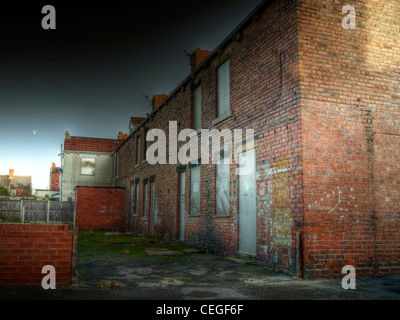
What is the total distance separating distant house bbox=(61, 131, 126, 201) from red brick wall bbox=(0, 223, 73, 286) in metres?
27.3

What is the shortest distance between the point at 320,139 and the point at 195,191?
607cm

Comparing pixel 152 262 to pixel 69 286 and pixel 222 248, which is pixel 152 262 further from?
pixel 69 286

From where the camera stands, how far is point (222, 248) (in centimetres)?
985

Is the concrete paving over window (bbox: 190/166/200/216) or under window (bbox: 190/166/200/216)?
under

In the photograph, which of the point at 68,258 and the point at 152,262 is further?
the point at 152,262

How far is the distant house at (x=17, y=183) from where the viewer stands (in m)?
58.0

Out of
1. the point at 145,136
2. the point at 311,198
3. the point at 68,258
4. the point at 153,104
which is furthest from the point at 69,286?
the point at 153,104

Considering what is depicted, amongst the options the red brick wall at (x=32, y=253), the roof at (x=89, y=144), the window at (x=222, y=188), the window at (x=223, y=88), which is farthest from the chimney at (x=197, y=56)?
the roof at (x=89, y=144)

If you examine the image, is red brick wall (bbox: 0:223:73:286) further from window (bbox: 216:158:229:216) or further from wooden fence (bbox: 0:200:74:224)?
wooden fence (bbox: 0:200:74:224)

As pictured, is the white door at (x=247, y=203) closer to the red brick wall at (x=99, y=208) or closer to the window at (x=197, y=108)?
the window at (x=197, y=108)

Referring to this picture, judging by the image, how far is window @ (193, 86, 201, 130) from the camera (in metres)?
12.4

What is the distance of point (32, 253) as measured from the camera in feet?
16.3

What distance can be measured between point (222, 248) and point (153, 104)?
42.4 ft

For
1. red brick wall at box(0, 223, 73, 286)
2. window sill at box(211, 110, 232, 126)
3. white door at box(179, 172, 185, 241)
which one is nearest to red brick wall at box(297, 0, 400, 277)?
window sill at box(211, 110, 232, 126)
